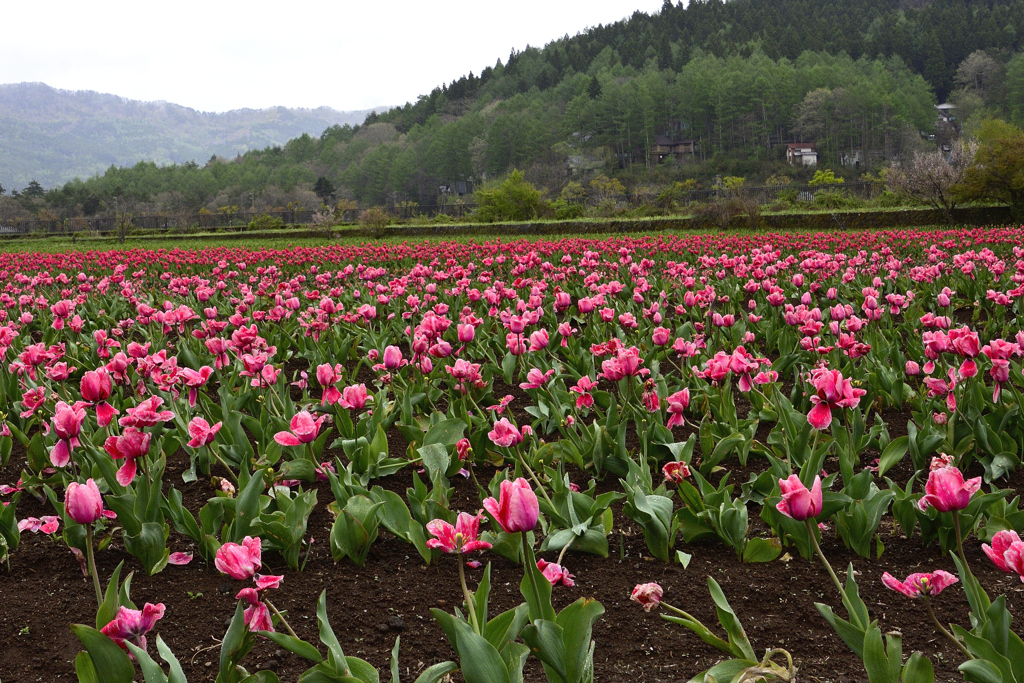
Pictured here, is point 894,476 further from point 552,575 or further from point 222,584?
point 222,584

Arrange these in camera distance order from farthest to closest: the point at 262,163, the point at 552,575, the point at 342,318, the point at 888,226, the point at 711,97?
the point at 262,163
the point at 711,97
the point at 888,226
the point at 342,318
the point at 552,575

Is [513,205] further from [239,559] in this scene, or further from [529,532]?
[239,559]

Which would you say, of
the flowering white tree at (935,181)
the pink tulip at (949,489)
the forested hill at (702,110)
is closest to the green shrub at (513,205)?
the flowering white tree at (935,181)

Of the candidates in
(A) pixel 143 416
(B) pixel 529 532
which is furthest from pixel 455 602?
(A) pixel 143 416

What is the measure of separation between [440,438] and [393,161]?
340 ft

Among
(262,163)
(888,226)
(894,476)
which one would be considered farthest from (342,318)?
(262,163)

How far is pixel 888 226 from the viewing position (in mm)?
20141

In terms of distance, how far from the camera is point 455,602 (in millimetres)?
2301

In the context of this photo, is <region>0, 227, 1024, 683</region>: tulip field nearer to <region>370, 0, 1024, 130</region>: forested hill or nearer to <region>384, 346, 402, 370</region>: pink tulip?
<region>384, 346, 402, 370</region>: pink tulip

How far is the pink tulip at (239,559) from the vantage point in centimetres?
151

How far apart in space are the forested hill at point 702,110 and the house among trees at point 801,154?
1.05 metres

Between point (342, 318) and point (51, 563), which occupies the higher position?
point (342, 318)

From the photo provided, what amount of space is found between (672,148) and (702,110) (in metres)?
6.27

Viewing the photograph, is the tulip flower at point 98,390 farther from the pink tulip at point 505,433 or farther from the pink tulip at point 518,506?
the pink tulip at point 518,506
